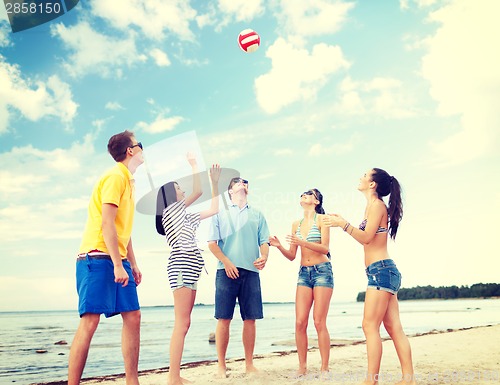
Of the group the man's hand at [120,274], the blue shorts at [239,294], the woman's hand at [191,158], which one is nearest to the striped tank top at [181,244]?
the woman's hand at [191,158]

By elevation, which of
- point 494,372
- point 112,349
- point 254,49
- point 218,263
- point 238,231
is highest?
point 254,49

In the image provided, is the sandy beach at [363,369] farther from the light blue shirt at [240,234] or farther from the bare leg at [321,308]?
the light blue shirt at [240,234]

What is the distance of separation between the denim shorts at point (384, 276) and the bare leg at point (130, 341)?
85.9 inches

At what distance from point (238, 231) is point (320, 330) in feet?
4.93

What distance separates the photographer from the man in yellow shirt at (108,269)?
3.88 metres

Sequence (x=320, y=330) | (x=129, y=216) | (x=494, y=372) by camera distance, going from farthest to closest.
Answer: (x=494, y=372)
(x=320, y=330)
(x=129, y=216)

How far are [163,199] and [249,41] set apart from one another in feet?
13.9

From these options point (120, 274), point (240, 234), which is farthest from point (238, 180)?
point (120, 274)

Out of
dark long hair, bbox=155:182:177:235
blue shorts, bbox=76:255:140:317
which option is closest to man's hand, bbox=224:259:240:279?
dark long hair, bbox=155:182:177:235

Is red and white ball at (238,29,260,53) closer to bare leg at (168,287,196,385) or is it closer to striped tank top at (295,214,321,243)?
striped tank top at (295,214,321,243)

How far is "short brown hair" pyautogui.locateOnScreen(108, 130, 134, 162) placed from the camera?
4.48 m

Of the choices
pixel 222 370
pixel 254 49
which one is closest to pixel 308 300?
pixel 222 370

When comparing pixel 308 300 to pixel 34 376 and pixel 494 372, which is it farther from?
pixel 34 376

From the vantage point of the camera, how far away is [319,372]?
5875mm
